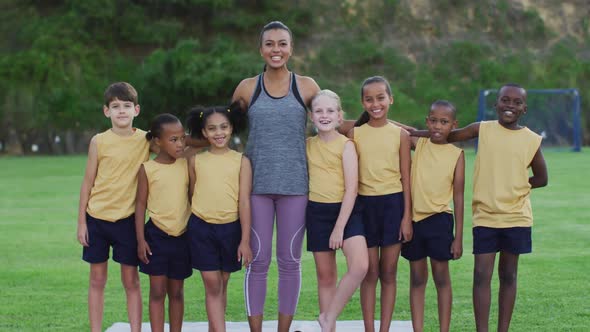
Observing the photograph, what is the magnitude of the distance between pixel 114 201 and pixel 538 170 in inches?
93.6

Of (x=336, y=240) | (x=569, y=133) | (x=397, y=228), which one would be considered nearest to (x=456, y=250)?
(x=397, y=228)

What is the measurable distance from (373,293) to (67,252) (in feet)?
18.2

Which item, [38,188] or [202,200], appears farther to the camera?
[38,188]

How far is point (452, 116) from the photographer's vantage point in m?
5.53

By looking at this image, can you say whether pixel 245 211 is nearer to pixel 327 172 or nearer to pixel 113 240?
pixel 327 172

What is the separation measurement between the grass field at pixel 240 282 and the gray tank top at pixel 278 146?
5.39 ft

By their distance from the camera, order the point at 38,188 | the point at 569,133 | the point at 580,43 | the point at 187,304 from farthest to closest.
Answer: the point at 580,43 < the point at 569,133 < the point at 38,188 < the point at 187,304

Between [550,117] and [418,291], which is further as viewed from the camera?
[550,117]

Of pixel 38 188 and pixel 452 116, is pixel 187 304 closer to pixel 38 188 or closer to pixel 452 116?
pixel 452 116

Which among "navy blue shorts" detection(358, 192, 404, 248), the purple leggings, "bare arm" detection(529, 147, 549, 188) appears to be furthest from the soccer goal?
the purple leggings

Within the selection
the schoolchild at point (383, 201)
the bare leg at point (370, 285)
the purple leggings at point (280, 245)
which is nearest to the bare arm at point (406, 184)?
the schoolchild at point (383, 201)

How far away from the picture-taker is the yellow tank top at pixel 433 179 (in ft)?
17.9

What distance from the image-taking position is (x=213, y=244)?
5.37 m

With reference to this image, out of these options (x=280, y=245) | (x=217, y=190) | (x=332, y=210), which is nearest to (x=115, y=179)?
(x=217, y=190)
